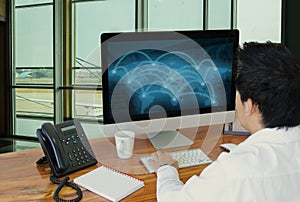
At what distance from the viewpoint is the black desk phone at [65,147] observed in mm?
1147

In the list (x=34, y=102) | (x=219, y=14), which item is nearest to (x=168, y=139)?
(x=219, y=14)

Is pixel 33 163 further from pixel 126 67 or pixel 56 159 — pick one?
pixel 126 67

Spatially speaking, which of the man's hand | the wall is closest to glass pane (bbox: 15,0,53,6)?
the wall

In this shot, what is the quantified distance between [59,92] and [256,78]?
446 centimetres

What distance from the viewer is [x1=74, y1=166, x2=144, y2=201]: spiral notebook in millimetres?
1000

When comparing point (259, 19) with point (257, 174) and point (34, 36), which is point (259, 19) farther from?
point (34, 36)

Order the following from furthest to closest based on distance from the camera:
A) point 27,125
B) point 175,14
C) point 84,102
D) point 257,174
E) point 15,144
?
point 27,125
point 15,144
point 84,102
point 175,14
point 257,174

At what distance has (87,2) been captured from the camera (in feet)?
16.0

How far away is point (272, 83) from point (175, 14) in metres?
3.79

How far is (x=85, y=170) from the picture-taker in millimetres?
1202

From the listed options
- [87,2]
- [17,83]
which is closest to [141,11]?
[87,2]

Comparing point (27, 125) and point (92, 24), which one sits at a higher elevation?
point (92, 24)

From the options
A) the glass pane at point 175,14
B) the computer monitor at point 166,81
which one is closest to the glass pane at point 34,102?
the glass pane at point 175,14

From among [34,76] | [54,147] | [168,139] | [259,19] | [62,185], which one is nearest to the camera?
[62,185]
